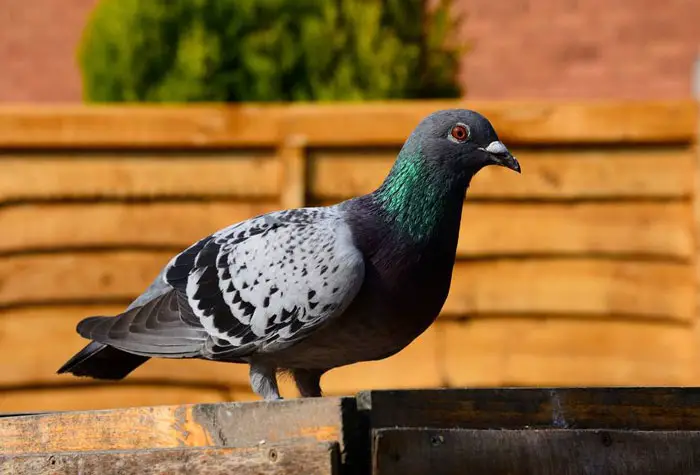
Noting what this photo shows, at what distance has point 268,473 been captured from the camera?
1864mm

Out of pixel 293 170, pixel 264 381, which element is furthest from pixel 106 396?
pixel 264 381

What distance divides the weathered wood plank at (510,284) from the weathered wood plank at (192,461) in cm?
336

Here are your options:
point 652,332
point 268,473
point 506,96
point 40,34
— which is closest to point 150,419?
point 268,473

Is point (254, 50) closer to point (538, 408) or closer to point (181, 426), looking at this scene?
point (181, 426)

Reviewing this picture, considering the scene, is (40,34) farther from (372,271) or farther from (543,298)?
(372,271)

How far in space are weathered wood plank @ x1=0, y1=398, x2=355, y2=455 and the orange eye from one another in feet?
3.86

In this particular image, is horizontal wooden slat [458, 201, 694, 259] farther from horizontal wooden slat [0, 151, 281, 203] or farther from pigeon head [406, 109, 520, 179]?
pigeon head [406, 109, 520, 179]

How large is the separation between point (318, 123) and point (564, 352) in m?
1.42

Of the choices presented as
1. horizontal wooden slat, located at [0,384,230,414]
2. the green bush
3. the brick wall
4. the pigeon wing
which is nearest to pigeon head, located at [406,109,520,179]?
the pigeon wing

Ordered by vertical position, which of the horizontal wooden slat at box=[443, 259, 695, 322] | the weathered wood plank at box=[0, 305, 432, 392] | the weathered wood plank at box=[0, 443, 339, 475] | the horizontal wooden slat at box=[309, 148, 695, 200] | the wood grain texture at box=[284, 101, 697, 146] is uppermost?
→ the wood grain texture at box=[284, 101, 697, 146]

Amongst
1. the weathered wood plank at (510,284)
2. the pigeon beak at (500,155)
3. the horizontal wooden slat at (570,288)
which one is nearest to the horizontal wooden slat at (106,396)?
the weathered wood plank at (510,284)

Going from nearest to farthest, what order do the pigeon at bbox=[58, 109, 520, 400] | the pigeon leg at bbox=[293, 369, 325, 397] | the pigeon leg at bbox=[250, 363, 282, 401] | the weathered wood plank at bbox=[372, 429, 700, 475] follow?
the weathered wood plank at bbox=[372, 429, 700, 475], the pigeon at bbox=[58, 109, 520, 400], the pigeon leg at bbox=[250, 363, 282, 401], the pigeon leg at bbox=[293, 369, 325, 397]

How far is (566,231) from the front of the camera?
17.5 ft

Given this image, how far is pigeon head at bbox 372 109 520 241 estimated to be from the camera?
2.96 meters
